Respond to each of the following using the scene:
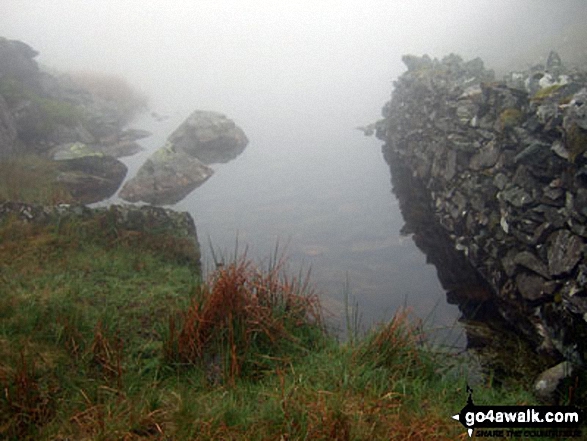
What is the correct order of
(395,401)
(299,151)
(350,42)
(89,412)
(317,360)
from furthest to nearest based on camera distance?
1. (350,42)
2. (299,151)
3. (317,360)
4. (395,401)
5. (89,412)

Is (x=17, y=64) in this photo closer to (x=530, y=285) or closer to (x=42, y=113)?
(x=42, y=113)

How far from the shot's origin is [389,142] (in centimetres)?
2455

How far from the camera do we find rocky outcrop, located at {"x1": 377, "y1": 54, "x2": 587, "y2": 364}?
8.13 metres

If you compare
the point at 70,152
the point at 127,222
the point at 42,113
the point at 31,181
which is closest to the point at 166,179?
the point at 70,152

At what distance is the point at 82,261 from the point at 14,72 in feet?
75.3

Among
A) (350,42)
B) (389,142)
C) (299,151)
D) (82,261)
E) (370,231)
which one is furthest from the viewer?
(350,42)

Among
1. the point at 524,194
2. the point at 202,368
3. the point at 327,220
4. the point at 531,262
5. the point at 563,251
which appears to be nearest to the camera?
the point at 202,368

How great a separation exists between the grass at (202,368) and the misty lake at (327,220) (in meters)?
1.94

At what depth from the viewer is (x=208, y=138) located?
84.1ft

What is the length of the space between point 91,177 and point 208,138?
8.79m

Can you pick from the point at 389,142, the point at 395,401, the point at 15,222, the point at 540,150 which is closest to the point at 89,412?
the point at 395,401

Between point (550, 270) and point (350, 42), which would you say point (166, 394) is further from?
point (350, 42)

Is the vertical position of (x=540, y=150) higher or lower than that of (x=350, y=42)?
lower

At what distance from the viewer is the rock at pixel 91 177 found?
16875 millimetres
